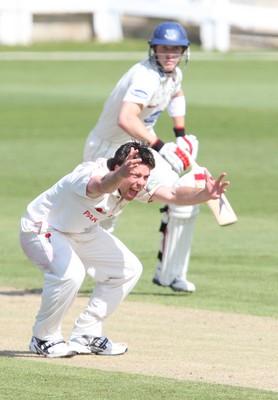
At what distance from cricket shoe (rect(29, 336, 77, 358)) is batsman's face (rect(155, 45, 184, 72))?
305cm

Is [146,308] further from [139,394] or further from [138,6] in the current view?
[138,6]

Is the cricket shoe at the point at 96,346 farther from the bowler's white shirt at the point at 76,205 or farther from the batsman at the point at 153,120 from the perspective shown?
the batsman at the point at 153,120

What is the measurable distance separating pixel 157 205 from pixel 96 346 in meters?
6.56

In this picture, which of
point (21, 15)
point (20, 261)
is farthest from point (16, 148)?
point (21, 15)

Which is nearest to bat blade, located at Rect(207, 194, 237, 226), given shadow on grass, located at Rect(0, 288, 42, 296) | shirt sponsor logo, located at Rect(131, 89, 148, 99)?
shirt sponsor logo, located at Rect(131, 89, 148, 99)

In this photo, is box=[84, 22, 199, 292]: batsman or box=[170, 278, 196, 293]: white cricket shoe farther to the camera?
box=[170, 278, 196, 293]: white cricket shoe

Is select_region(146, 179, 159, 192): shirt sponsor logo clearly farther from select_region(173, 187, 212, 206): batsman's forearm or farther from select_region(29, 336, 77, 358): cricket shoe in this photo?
select_region(29, 336, 77, 358): cricket shoe

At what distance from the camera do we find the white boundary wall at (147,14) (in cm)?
3438

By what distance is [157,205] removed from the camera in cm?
1482

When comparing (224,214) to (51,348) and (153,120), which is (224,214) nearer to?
(51,348)

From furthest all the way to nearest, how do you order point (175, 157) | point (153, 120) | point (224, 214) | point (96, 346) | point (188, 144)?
point (153, 120) → point (188, 144) → point (175, 157) → point (224, 214) → point (96, 346)

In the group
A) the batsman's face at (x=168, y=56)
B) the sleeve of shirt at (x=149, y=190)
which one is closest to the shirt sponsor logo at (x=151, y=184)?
the sleeve of shirt at (x=149, y=190)

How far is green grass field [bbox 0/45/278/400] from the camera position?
748cm

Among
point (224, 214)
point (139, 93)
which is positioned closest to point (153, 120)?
point (139, 93)
